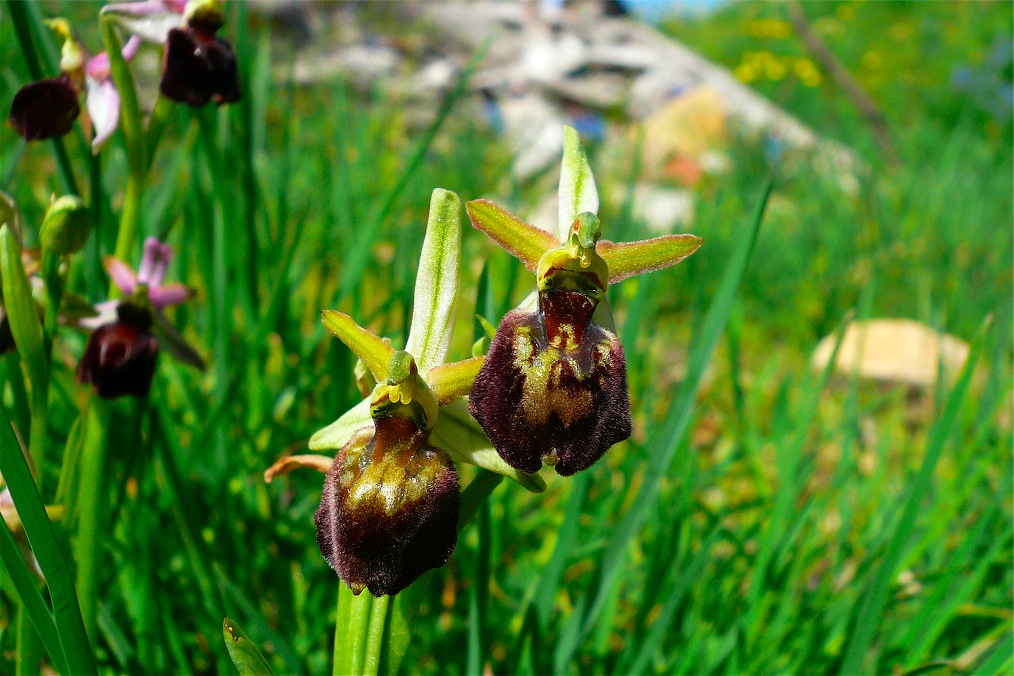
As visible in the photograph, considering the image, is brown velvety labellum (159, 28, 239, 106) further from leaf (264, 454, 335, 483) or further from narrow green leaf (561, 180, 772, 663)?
narrow green leaf (561, 180, 772, 663)

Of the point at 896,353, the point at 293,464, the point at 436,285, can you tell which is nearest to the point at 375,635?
the point at 293,464

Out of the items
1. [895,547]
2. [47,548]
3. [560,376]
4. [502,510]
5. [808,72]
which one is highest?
[560,376]

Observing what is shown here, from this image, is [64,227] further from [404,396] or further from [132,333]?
[404,396]

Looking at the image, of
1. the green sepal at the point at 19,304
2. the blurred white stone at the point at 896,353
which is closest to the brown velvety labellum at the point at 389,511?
the green sepal at the point at 19,304

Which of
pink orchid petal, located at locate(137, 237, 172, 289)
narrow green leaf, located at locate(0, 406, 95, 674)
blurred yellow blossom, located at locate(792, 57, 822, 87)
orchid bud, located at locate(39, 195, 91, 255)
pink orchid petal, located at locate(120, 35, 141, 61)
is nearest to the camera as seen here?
narrow green leaf, located at locate(0, 406, 95, 674)

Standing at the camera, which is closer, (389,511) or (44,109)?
(389,511)

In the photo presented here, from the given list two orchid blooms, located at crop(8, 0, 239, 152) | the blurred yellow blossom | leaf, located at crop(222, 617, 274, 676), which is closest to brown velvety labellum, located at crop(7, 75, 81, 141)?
two orchid blooms, located at crop(8, 0, 239, 152)

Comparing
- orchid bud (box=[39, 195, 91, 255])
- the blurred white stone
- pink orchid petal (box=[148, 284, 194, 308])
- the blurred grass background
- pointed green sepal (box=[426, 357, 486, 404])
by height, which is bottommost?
the blurred white stone
